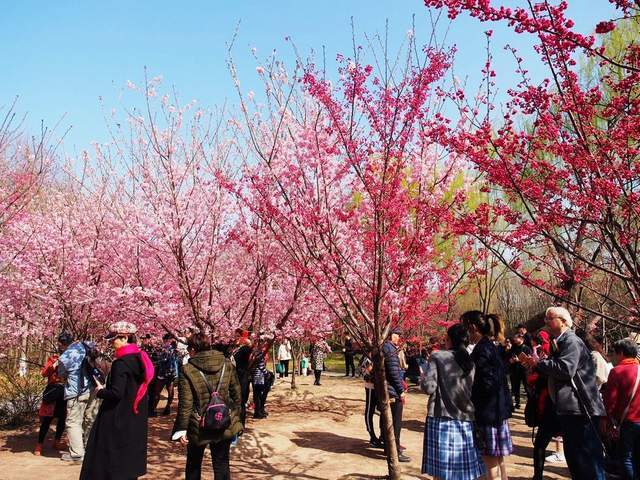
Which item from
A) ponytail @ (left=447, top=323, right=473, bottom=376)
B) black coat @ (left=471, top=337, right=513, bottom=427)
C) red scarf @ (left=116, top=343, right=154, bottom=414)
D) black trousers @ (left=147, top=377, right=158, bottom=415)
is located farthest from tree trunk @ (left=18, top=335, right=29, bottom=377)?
black coat @ (left=471, top=337, right=513, bottom=427)

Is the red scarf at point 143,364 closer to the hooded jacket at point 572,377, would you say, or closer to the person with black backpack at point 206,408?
the person with black backpack at point 206,408

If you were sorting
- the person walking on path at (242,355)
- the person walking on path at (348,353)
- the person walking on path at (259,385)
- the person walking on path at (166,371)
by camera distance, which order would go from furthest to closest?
the person walking on path at (348,353) → the person walking on path at (166,371) → the person walking on path at (259,385) → the person walking on path at (242,355)

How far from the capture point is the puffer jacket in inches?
170

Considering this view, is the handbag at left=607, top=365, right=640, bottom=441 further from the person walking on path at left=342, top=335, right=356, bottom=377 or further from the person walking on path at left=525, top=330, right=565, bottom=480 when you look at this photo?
the person walking on path at left=342, top=335, right=356, bottom=377

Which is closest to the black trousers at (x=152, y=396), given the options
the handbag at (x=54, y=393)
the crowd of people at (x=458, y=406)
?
the handbag at (x=54, y=393)

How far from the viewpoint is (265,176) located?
7.61 m

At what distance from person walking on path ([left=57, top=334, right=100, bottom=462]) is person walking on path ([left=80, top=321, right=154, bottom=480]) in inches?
101

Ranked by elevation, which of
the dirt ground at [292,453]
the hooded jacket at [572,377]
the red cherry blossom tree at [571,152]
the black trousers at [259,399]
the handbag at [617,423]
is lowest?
the dirt ground at [292,453]

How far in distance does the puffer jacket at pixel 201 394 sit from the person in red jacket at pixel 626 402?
3.57 m

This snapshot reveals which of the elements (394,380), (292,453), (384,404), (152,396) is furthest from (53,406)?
(384,404)

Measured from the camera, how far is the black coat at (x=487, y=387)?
4.42 metres

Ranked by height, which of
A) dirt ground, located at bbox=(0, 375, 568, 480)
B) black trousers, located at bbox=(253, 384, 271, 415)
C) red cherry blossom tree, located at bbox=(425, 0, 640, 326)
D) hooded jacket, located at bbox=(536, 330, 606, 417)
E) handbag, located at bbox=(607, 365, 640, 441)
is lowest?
dirt ground, located at bbox=(0, 375, 568, 480)

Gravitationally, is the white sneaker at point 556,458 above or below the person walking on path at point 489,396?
below

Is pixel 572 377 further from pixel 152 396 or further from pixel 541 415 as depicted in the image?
pixel 152 396
